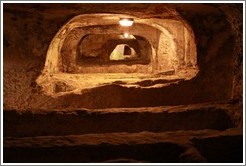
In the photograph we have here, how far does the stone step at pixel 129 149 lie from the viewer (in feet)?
9.82

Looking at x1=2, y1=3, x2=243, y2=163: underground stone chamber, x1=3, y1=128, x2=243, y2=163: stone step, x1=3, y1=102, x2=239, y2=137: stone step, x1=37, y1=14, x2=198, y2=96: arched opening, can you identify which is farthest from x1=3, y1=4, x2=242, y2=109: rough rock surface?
x1=3, y1=128, x2=243, y2=163: stone step

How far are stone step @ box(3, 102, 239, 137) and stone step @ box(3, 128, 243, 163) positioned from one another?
63 cm

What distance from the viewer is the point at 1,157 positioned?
2.84 m

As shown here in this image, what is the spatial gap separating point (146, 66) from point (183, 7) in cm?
687

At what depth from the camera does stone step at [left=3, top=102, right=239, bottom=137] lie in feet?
12.9

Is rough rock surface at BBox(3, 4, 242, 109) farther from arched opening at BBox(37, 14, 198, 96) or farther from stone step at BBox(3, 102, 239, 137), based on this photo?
stone step at BBox(3, 102, 239, 137)

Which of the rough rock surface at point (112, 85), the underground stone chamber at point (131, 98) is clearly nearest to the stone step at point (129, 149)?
the underground stone chamber at point (131, 98)

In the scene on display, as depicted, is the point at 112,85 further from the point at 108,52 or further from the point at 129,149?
the point at 108,52

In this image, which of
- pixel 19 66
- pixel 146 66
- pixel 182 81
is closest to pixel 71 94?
pixel 19 66

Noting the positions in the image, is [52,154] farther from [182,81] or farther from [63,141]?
[182,81]

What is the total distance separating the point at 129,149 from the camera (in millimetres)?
3072

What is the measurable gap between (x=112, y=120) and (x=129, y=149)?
98 centimetres

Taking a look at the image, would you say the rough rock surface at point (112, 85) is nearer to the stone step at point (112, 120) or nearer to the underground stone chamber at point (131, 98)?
the underground stone chamber at point (131, 98)

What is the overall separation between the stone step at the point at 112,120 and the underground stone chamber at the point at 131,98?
0.04 feet
